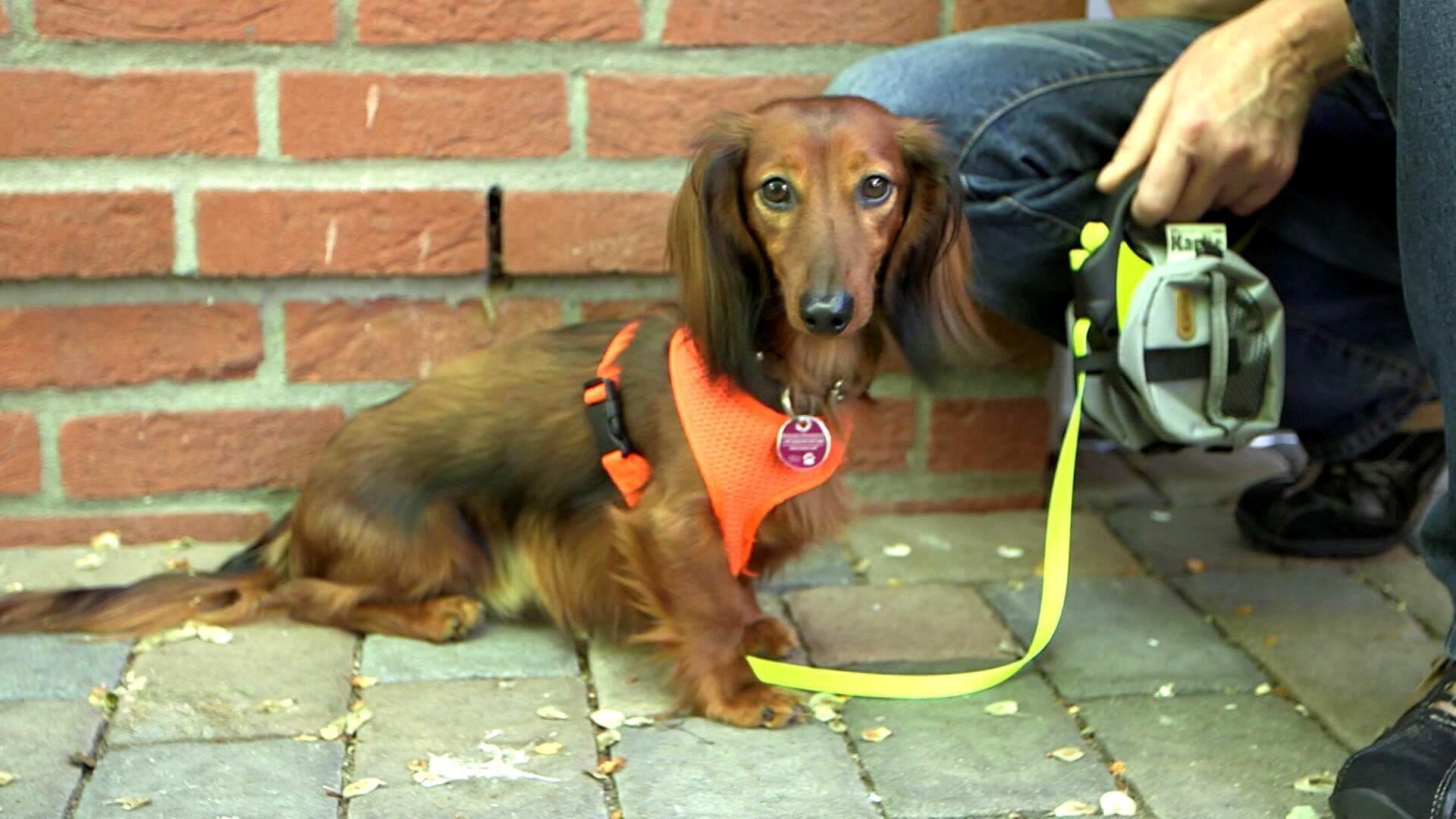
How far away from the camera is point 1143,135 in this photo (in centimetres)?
228

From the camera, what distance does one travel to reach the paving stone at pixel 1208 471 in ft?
9.84

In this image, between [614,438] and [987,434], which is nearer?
[614,438]

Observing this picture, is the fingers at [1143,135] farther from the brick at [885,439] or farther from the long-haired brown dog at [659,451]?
the brick at [885,439]

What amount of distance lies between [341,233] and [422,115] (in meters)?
0.24

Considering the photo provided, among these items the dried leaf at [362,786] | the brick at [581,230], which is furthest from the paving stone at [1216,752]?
the brick at [581,230]

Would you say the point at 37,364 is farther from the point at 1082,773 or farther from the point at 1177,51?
the point at 1177,51

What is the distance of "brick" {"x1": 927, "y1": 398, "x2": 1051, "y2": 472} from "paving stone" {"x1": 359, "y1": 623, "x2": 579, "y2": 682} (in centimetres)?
86

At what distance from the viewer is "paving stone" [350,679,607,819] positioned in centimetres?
188

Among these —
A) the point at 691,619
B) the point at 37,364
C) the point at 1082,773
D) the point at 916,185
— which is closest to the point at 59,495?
the point at 37,364

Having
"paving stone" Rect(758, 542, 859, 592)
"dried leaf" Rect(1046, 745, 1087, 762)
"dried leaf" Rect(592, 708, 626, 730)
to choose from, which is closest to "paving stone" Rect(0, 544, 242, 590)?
"dried leaf" Rect(592, 708, 626, 730)

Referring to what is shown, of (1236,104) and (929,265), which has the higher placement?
(1236,104)

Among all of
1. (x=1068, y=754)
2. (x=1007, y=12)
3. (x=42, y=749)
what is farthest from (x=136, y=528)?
(x=1007, y=12)

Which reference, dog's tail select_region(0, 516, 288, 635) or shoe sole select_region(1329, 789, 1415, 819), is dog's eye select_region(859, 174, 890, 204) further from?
dog's tail select_region(0, 516, 288, 635)

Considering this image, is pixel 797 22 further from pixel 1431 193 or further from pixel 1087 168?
pixel 1431 193
